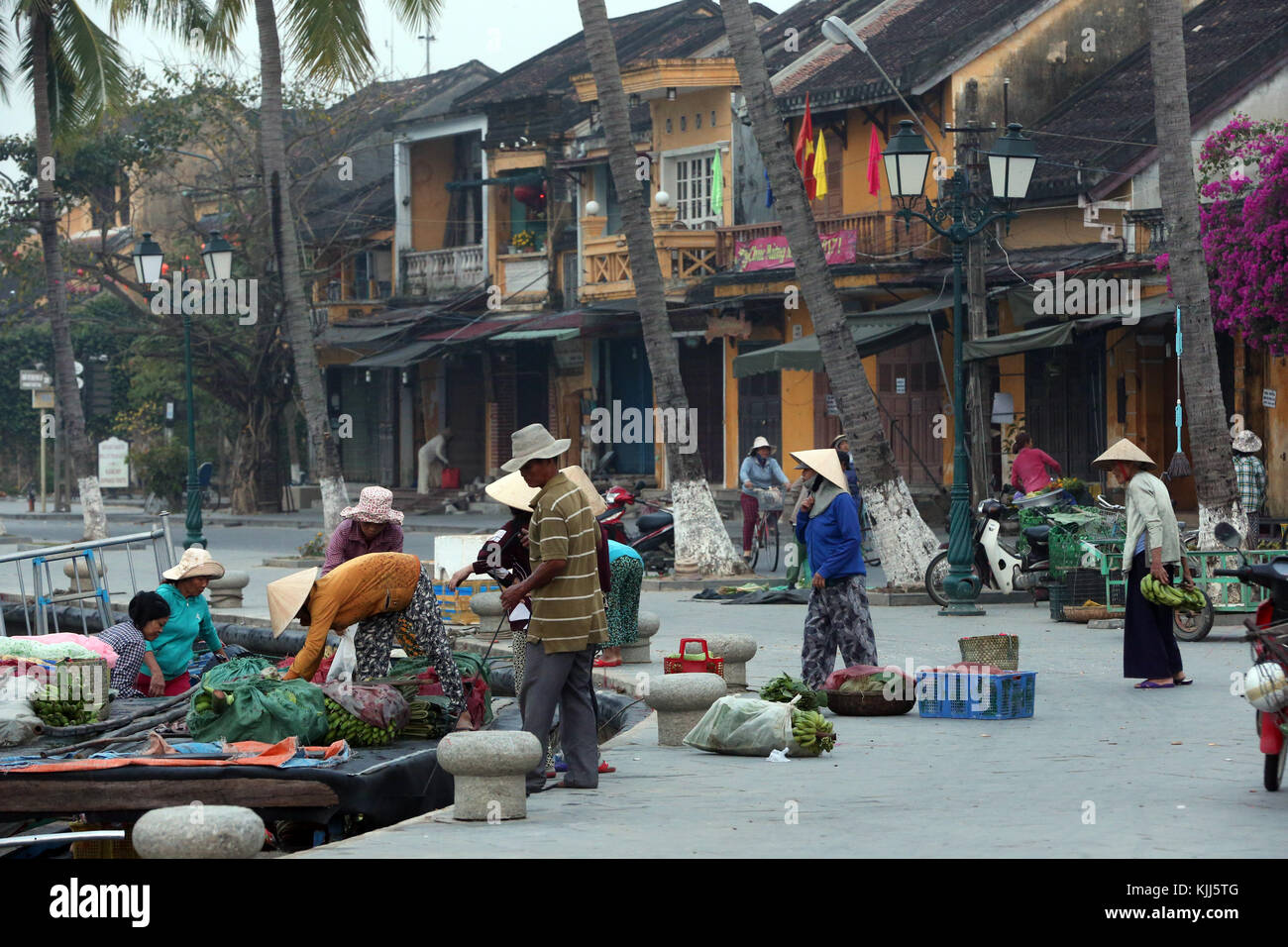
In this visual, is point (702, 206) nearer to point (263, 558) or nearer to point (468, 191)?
point (468, 191)

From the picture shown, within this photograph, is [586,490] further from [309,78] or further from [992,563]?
[309,78]

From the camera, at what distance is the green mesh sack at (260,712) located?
10.8m

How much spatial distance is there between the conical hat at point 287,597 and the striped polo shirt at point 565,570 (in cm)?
181

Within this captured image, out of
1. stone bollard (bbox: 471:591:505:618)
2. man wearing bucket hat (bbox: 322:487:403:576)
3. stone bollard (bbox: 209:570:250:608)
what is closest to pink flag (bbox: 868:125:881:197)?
stone bollard (bbox: 209:570:250:608)

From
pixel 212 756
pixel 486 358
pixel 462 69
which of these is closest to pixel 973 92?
pixel 486 358

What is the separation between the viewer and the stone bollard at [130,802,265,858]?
23.3 feet

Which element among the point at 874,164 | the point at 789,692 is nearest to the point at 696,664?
the point at 789,692

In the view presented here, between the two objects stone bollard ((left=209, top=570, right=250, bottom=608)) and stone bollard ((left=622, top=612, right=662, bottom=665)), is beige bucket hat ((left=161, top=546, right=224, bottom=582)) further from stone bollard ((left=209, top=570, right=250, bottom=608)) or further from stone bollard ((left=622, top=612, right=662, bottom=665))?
stone bollard ((left=209, top=570, right=250, bottom=608))

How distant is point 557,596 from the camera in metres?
9.77

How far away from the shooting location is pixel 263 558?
27.8 m

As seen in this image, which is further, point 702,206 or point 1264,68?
point 702,206

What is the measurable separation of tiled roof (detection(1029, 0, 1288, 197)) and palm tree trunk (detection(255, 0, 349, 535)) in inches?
465

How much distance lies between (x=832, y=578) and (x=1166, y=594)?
7.89 ft

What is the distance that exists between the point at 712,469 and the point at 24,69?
14899 mm
